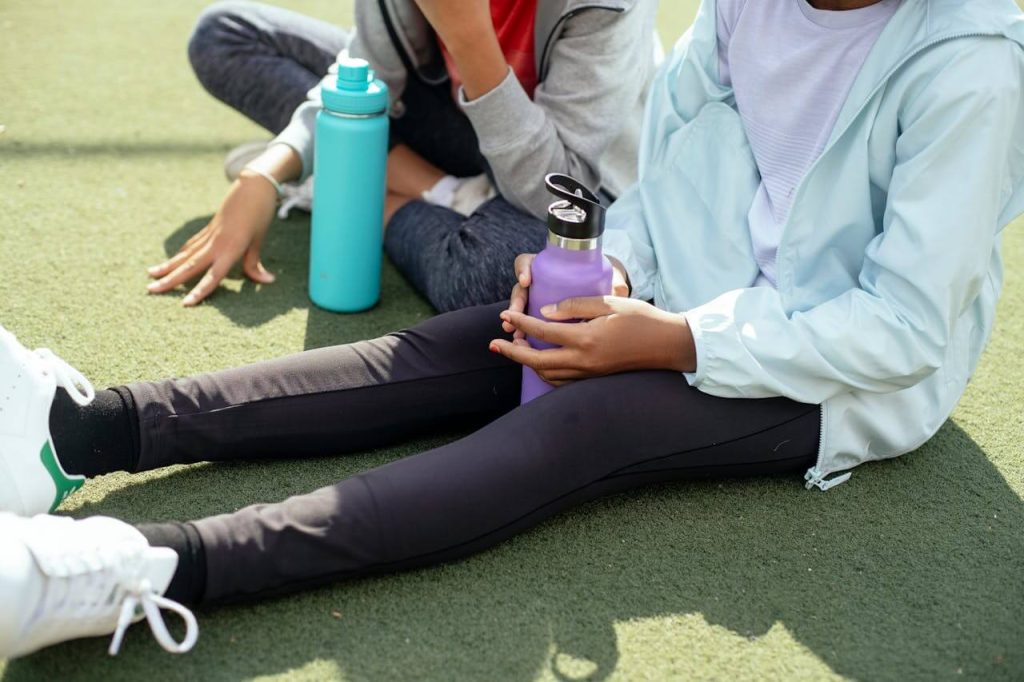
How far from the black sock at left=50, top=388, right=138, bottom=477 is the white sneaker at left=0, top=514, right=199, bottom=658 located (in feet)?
0.41

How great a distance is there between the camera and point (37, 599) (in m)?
0.84

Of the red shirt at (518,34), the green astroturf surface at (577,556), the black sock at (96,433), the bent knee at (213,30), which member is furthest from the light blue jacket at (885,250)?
the bent knee at (213,30)

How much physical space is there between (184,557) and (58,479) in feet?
0.58

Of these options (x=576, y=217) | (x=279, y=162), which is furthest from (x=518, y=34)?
(x=576, y=217)

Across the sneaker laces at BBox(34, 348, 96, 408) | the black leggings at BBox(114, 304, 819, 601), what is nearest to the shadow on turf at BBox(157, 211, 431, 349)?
the black leggings at BBox(114, 304, 819, 601)

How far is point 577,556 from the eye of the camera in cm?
105

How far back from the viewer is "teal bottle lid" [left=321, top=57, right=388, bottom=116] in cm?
135

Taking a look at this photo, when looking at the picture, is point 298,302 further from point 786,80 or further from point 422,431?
point 786,80

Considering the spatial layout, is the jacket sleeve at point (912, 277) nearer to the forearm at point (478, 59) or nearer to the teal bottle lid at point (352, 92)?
the forearm at point (478, 59)

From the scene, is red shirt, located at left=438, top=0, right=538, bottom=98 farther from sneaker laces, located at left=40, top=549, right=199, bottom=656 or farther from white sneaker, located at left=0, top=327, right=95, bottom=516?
sneaker laces, located at left=40, top=549, right=199, bottom=656

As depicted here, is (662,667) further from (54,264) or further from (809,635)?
(54,264)

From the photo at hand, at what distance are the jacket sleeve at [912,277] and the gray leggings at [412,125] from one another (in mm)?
427

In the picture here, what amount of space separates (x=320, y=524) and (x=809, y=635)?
45 cm

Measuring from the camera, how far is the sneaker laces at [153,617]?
2.84 feet
